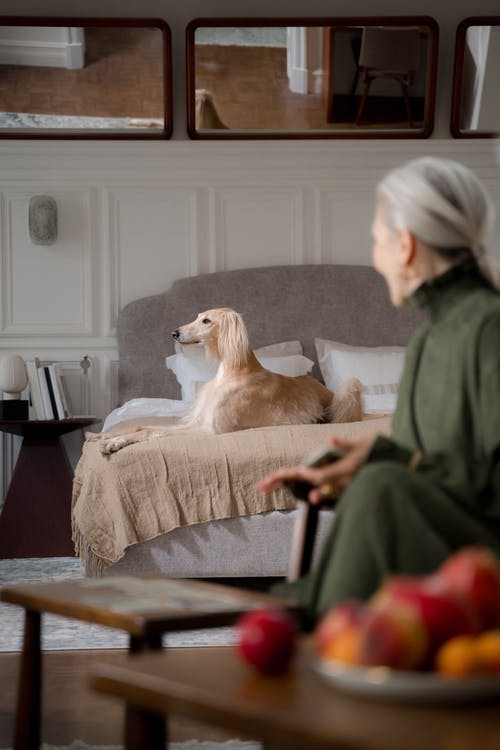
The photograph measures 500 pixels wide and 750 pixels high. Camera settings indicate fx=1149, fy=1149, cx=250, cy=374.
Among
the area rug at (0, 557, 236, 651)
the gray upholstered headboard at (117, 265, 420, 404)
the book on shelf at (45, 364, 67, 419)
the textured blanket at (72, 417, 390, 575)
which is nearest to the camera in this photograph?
the area rug at (0, 557, 236, 651)

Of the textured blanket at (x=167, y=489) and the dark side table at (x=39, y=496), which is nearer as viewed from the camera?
the textured blanket at (x=167, y=489)

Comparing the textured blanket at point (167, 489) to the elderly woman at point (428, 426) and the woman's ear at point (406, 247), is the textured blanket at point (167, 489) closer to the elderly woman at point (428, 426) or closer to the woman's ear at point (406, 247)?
the elderly woman at point (428, 426)

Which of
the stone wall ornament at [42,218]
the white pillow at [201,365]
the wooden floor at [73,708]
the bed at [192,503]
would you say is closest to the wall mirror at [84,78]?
the stone wall ornament at [42,218]

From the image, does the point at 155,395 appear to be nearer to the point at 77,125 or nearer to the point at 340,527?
the point at 77,125

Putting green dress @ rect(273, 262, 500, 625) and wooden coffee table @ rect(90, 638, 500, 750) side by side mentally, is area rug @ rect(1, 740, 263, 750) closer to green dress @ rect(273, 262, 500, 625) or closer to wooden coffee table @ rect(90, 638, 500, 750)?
green dress @ rect(273, 262, 500, 625)

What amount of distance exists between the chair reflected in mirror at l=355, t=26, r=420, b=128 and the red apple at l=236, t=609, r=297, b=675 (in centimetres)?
477

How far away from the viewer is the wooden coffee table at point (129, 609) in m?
1.50

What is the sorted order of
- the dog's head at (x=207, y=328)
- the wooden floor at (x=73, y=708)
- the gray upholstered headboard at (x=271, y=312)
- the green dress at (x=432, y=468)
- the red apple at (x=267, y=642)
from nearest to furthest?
the red apple at (x=267, y=642)
the green dress at (x=432, y=468)
the wooden floor at (x=73, y=708)
the dog's head at (x=207, y=328)
the gray upholstered headboard at (x=271, y=312)

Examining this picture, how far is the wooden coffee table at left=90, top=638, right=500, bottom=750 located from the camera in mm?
968

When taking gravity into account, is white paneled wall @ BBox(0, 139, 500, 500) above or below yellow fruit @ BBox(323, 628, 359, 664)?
above

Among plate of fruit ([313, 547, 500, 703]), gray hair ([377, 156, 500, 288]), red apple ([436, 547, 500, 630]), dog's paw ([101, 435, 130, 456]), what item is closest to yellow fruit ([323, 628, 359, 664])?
plate of fruit ([313, 547, 500, 703])

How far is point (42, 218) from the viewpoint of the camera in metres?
5.57

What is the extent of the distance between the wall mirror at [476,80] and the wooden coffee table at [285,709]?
4771 millimetres

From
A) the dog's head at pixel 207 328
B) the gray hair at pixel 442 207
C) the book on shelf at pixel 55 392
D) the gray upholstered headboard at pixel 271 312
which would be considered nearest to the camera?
the gray hair at pixel 442 207
